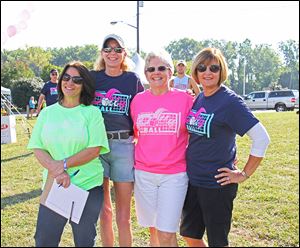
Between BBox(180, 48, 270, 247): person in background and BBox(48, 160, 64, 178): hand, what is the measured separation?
895 mm

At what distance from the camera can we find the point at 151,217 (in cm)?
279

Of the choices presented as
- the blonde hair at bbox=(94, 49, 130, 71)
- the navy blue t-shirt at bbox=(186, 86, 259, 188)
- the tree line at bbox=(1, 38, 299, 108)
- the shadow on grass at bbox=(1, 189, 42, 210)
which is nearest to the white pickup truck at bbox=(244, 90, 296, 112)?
the shadow on grass at bbox=(1, 189, 42, 210)

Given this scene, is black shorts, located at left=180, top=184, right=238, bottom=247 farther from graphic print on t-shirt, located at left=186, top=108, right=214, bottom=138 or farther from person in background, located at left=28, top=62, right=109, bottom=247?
person in background, located at left=28, top=62, right=109, bottom=247

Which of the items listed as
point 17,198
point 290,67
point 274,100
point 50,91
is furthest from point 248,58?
point 17,198

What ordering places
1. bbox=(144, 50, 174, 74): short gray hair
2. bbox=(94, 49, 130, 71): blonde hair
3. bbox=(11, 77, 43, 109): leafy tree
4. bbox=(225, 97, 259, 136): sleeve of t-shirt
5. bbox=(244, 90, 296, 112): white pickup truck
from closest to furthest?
bbox=(225, 97, 259, 136): sleeve of t-shirt → bbox=(144, 50, 174, 74): short gray hair → bbox=(94, 49, 130, 71): blonde hair → bbox=(244, 90, 296, 112): white pickup truck → bbox=(11, 77, 43, 109): leafy tree

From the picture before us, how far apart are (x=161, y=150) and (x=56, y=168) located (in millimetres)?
754

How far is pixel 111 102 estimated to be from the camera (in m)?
2.85

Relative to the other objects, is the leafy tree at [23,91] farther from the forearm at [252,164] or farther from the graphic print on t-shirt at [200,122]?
the forearm at [252,164]

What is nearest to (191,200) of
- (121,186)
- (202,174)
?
Answer: (202,174)

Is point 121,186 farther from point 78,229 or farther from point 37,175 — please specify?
point 37,175

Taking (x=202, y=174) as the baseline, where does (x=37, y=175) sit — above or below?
below

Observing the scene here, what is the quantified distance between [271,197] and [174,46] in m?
79.9

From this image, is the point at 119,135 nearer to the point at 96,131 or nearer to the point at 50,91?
the point at 96,131

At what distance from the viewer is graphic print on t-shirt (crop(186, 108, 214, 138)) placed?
2.44m
